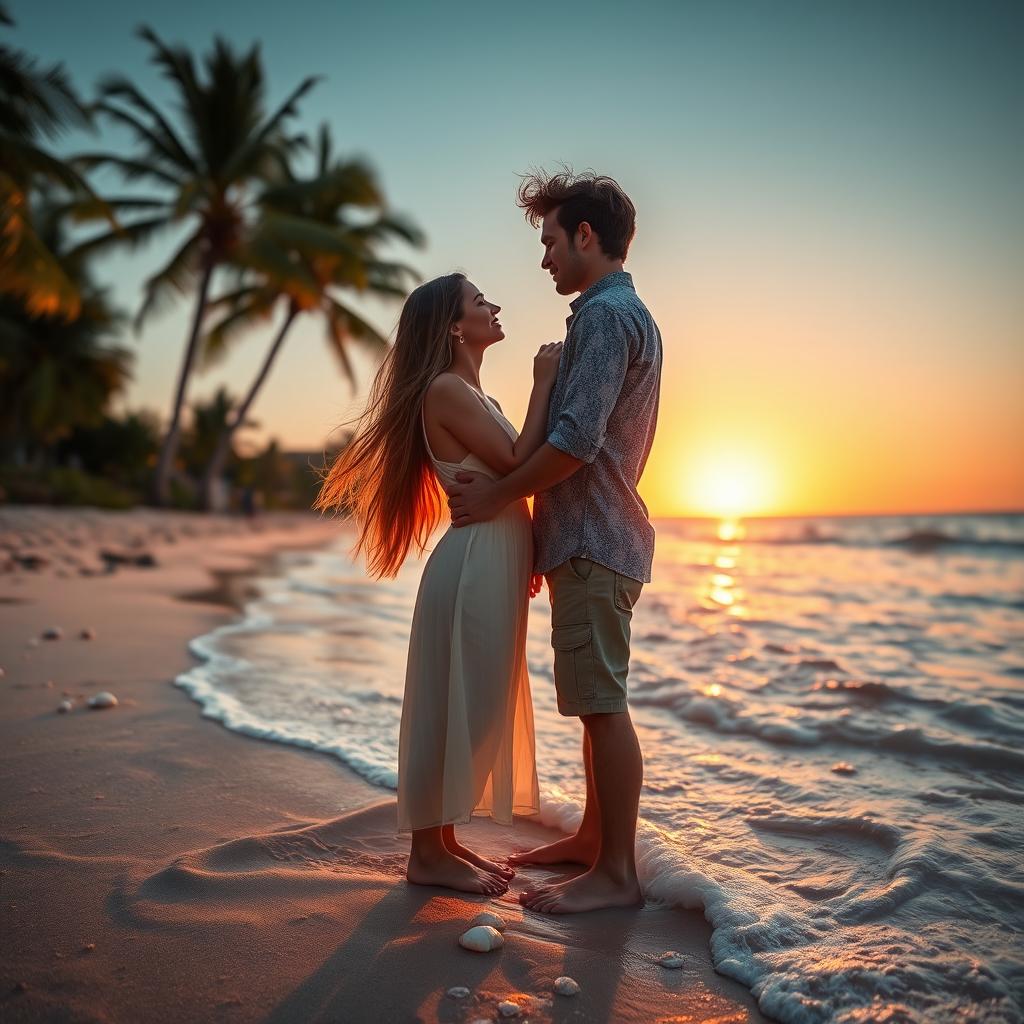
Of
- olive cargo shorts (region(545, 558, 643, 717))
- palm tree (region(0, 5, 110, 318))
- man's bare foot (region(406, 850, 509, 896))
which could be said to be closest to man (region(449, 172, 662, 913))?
olive cargo shorts (region(545, 558, 643, 717))

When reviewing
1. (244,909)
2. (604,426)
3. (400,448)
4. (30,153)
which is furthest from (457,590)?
(30,153)

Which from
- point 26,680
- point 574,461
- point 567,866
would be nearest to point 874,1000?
point 567,866

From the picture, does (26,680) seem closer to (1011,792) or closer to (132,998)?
(132,998)

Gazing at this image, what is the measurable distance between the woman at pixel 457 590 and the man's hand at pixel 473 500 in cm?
3

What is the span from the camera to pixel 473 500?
2.62 meters

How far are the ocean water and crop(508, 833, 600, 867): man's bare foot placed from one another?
0.18 m

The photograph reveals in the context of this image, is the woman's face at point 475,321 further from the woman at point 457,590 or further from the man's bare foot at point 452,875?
the man's bare foot at point 452,875

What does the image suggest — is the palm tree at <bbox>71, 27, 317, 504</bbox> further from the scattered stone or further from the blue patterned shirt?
the blue patterned shirt

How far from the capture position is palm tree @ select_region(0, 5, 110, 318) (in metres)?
12.7

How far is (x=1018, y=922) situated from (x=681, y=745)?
197 cm

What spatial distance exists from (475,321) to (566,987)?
1967 mm

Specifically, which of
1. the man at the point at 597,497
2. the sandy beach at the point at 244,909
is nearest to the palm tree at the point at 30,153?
the sandy beach at the point at 244,909

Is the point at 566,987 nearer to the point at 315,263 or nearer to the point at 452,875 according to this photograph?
the point at 452,875

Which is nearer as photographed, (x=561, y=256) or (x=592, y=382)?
(x=592, y=382)
